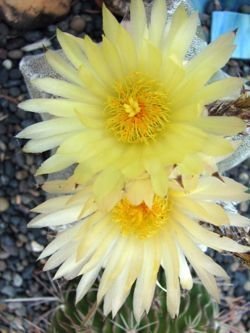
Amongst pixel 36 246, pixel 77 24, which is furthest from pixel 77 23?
pixel 36 246

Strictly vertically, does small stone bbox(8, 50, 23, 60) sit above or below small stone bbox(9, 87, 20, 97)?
above

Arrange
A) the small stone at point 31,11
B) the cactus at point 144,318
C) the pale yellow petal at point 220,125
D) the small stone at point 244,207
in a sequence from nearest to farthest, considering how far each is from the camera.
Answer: the pale yellow petal at point 220,125
the cactus at point 144,318
the small stone at point 31,11
the small stone at point 244,207

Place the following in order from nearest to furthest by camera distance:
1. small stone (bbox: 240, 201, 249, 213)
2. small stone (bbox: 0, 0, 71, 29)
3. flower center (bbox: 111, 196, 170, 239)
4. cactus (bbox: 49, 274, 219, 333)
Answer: flower center (bbox: 111, 196, 170, 239) < cactus (bbox: 49, 274, 219, 333) < small stone (bbox: 0, 0, 71, 29) < small stone (bbox: 240, 201, 249, 213)

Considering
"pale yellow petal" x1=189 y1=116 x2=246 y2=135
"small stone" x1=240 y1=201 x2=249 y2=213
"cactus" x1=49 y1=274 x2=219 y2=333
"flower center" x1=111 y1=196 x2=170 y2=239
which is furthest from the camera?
"small stone" x1=240 y1=201 x2=249 y2=213

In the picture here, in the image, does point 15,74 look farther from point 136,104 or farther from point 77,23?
point 136,104

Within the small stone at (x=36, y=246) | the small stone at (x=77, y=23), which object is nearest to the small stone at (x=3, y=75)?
the small stone at (x=77, y=23)

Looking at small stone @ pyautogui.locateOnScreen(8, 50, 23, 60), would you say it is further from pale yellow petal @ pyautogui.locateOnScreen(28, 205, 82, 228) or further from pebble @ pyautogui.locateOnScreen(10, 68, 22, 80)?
pale yellow petal @ pyautogui.locateOnScreen(28, 205, 82, 228)

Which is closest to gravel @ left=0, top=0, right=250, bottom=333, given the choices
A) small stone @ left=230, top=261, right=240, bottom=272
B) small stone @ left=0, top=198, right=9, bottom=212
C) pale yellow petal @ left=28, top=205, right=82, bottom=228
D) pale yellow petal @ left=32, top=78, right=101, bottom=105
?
small stone @ left=0, top=198, right=9, bottom=212

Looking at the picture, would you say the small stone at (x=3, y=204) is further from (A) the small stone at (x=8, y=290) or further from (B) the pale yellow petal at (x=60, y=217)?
(B) the pale yellow petal at (x=60, y=217)
